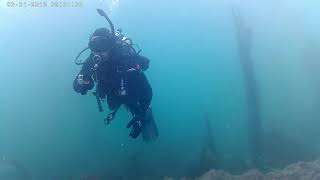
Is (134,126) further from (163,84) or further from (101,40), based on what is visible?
(101,40)

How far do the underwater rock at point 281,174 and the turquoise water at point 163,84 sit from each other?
0.40ft

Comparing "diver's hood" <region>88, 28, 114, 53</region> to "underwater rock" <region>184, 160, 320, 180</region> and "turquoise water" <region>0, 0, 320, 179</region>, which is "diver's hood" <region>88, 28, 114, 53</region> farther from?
"underwater rock" <region>184, 160, 320, 180</region>

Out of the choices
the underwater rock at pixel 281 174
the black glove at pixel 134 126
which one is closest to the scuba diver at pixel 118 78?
the black glove at pixel 134 126

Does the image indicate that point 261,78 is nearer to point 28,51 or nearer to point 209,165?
point 209,165

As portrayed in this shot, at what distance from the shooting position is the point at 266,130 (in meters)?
5.25

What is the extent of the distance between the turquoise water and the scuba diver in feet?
0.33

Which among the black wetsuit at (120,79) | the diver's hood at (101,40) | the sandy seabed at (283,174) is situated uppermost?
the diver's hood at (101,40)

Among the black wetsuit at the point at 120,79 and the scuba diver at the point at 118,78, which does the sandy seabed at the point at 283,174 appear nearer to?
the scuba diver at the point at 118,78

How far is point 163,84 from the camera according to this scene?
504cm

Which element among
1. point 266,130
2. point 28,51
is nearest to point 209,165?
point 266,130

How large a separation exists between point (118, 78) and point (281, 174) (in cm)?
253

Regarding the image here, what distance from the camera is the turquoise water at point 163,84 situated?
495cm

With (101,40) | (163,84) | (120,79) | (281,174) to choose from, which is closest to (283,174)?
(281,174)

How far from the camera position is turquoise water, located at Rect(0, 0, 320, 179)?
4.95 meters
